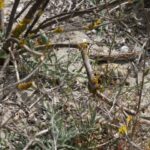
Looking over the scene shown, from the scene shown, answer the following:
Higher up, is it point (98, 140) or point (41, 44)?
point (41, 44)

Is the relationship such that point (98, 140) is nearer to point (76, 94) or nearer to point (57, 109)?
point (57, 109)

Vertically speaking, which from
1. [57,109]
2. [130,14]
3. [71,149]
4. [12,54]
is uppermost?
[130,14]

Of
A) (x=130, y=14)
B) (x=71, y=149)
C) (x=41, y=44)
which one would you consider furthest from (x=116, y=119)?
(x=130, y=14)

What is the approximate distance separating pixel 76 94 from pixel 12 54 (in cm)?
47

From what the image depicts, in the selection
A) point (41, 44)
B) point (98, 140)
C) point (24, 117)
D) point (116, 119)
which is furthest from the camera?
point (41, 44)

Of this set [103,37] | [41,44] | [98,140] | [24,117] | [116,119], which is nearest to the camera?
[116,119]

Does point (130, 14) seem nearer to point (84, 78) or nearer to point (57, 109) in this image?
point (84, 78)

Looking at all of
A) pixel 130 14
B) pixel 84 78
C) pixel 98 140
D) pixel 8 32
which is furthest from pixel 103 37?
pixel 98 140

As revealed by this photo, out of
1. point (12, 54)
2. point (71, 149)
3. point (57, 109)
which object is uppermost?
point (12, 54)

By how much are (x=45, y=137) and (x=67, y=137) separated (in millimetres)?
106

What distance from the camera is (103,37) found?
305 cm

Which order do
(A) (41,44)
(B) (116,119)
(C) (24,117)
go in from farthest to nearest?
(A) (41,44) → (C) (24,117) → (B) (116,119)

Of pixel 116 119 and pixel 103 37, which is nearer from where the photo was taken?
pixel 116 119

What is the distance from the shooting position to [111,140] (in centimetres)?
207
